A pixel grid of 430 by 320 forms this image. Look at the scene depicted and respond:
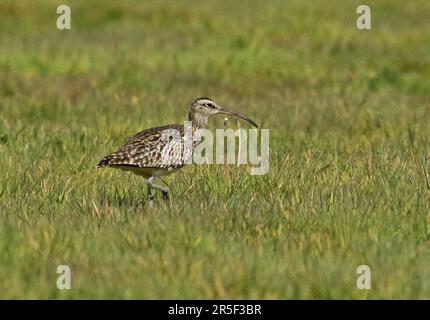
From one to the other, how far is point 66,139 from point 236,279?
5.72 metres

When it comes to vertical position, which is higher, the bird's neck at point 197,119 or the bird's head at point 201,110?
the bird's head at point 201,110

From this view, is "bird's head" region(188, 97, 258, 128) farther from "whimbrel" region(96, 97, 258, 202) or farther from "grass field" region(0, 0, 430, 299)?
"whimbrel" region(96, 97, 258, 202)

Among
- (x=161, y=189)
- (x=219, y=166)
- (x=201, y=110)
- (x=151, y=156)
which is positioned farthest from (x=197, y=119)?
(x=161, y=189)

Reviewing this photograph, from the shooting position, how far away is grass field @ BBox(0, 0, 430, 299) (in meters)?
6.19

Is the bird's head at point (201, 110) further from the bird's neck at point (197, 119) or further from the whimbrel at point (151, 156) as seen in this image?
the whimbrel at point (151, 156)

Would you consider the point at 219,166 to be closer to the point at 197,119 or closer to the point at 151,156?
the point at 197,119

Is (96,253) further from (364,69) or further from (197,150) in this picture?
(364,69)

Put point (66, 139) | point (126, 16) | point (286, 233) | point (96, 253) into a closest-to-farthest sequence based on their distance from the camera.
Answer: point (96, 253), point (286, 233), point (66, 139), point (126, 16)

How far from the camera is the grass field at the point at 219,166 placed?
20.3 feet

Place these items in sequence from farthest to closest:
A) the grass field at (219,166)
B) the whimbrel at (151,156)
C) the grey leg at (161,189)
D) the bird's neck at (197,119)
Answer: the bird's neck at (197,119) < the whimbrel at (151,156) < the grey leg at (161,189) < the grass field at (219,166)

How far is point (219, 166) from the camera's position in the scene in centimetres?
953

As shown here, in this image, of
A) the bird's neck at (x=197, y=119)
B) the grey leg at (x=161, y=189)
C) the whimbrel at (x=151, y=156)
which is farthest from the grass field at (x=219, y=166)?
the bird's neck at (x=197, y=119)

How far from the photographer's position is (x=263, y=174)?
8.86 meters
